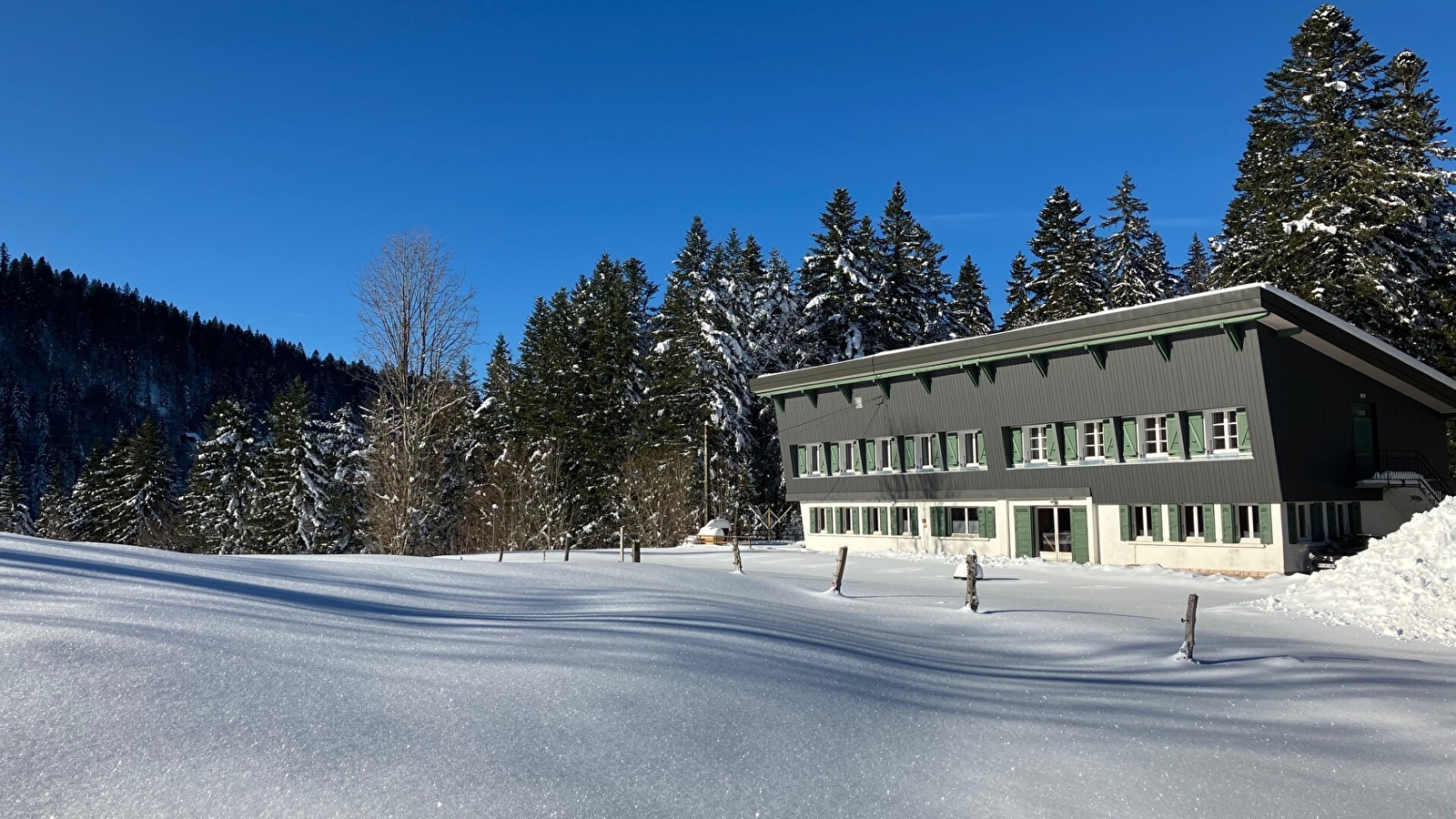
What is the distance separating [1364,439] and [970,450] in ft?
44.1

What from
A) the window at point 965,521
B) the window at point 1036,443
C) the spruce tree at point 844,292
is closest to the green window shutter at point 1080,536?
the window at point 1036,443

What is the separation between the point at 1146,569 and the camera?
29.1m

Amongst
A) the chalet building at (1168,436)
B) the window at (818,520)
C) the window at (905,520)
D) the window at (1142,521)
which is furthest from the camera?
the window at (818,520)

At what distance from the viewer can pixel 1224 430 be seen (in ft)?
94.1

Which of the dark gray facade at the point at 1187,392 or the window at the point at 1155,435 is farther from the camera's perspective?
the window at the point at 1155,435

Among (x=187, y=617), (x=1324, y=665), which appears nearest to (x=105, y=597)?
(x=187, y=617)

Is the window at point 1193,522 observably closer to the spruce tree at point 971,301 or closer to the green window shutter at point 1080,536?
the green window shutter at point 1080,536

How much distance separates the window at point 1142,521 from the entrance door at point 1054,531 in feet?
7.75

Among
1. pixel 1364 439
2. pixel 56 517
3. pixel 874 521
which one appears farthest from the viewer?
pixel 56 517

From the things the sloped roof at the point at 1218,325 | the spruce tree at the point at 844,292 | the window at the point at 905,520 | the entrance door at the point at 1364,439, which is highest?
the spruce tree at the point at 844,292

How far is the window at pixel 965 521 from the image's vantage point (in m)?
36.2

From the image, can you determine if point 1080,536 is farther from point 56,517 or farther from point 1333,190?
point 56,517

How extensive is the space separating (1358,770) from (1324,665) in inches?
236

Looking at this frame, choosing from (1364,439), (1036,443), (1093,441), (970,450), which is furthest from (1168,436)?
(970,450)
